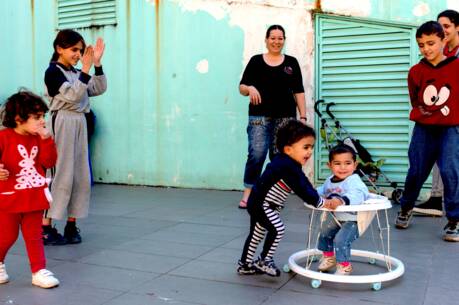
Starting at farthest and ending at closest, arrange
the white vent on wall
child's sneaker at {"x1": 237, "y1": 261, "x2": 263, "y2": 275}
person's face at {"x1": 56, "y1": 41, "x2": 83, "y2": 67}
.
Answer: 1. the white vent on wall
2. person's face at {"x1": 56, "y1": 41, "x2": 83, "y2": 67}
3. child's sneaker at {"x1": 237, "y1": 261, "x2": 263, "y2": 275}

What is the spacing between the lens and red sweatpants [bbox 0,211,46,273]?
149 inches

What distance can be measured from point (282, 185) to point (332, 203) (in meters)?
0.39

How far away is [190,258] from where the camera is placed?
4461 millimetres

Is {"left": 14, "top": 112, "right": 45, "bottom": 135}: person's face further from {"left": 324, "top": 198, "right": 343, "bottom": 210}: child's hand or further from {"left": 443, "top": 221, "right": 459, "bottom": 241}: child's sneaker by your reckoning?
{"left": 443, "top": 221, "right": 459, "bottom": 241}: child's sneaker

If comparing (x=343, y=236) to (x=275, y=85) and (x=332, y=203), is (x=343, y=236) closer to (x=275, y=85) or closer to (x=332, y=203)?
(x=332, y=203)

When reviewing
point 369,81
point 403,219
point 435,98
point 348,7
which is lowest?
point 403,219

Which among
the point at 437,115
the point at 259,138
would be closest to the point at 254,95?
the point at 259,138

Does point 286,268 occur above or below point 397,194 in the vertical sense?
below

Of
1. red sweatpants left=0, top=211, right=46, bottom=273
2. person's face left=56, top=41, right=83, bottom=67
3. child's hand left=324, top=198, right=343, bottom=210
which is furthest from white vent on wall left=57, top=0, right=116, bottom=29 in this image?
child's hand left=324, top=198, right=343, bottom=210

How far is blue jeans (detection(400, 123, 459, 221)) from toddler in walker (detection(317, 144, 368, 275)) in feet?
4.90

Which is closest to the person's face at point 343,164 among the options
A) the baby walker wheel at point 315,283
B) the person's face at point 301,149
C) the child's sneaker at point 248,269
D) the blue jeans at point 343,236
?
the person's face at point 301,149

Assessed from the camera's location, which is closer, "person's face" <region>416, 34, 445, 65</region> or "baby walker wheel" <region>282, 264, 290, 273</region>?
"baby walker wheel" <region>282, 264, 290, 273</region>

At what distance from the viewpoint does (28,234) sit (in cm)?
380

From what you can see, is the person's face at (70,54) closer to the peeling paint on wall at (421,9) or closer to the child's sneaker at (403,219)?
the child's sneaker at (403,219)
